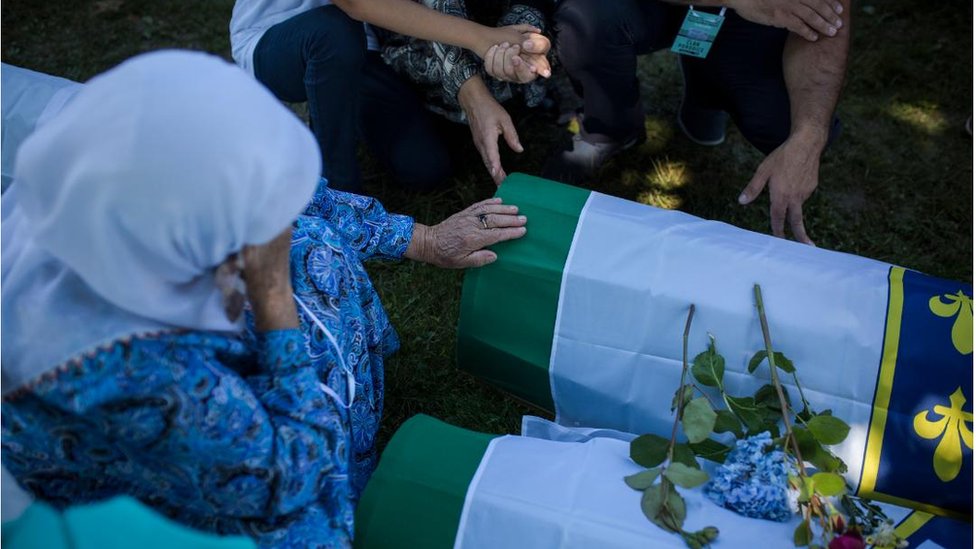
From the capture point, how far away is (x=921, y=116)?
2582 millimetres

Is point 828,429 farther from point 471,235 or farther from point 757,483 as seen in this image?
point 471,235

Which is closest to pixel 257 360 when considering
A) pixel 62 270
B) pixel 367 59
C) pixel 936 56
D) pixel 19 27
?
pixel 62 270

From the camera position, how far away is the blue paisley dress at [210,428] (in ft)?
3.16

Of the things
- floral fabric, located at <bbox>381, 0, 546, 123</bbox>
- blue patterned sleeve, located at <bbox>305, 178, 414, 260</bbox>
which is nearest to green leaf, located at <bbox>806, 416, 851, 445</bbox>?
blue patterned sleeve, located at <bbox>305, 178, 414, 260</bbox>

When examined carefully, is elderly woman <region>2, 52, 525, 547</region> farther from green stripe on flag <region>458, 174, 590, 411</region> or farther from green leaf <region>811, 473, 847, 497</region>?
green leaf <region>811, 473, 847, 497</region>

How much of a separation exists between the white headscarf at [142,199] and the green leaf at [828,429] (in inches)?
34.9

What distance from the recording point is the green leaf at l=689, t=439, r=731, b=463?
4.46ft

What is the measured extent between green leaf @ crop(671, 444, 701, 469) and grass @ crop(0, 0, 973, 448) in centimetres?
64

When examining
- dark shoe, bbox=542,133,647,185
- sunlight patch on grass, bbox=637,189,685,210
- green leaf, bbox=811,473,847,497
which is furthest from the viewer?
sunlight patch on grass, bbox=637,189,685,210

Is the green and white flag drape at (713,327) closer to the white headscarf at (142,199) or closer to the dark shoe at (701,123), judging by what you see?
the white headscarf at (142,199)

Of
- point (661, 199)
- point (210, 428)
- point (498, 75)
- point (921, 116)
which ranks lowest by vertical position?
point (661, 199)

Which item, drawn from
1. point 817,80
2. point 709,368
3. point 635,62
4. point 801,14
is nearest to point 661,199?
point 635,62

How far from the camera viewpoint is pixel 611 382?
151cm

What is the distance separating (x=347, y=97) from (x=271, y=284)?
1002 mm
